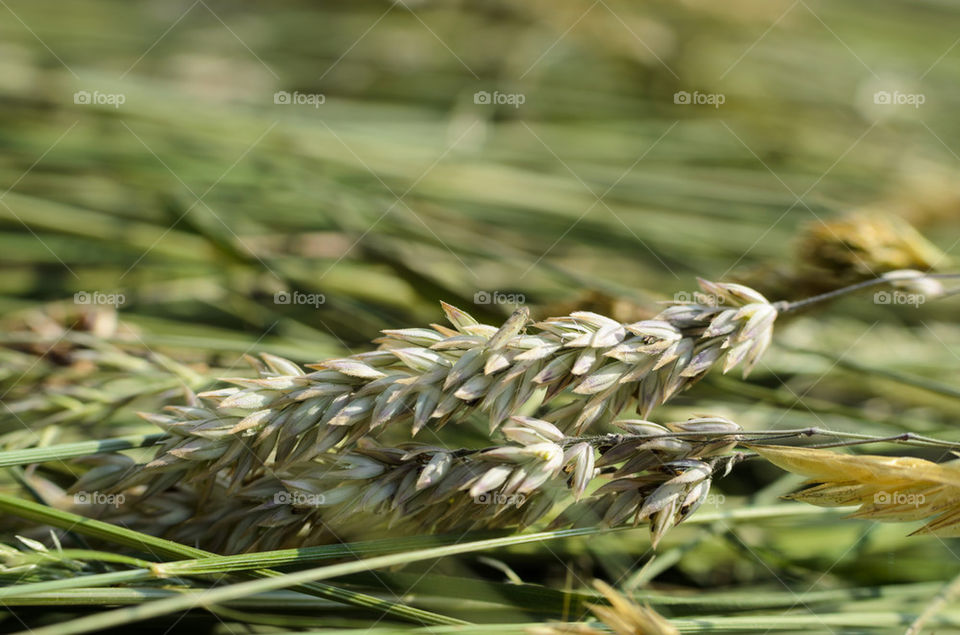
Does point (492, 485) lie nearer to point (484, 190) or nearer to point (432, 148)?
point (484, 190)

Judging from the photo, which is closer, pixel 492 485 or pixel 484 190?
pixel 492 485

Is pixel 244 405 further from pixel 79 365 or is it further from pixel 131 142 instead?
pixel 131 142

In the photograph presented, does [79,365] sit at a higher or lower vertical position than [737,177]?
lower

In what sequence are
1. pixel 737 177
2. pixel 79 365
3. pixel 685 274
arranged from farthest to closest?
pixel 737 177, pixel 685 274, pixel 79 365

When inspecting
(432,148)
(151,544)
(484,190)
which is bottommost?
(151,544)

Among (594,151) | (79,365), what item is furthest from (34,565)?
(594,151)

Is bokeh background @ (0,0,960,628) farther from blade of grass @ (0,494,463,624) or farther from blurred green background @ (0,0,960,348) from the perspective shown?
blade of grass @ (0,494,463,624)

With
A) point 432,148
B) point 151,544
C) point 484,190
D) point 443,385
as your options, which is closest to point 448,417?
point 443,385

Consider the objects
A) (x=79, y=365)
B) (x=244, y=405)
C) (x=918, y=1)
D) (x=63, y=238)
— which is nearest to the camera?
(x=244, y=405)
